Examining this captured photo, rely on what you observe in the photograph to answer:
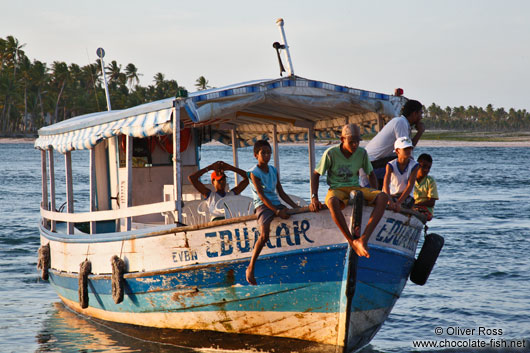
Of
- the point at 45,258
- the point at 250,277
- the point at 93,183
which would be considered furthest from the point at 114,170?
the point at 250,277

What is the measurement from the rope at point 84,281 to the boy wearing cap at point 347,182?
13.0 feet

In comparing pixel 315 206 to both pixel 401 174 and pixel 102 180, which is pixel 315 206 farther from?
pixel 102 180

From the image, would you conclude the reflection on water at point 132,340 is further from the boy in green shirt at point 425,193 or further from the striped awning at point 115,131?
the striped awning at point 115,131

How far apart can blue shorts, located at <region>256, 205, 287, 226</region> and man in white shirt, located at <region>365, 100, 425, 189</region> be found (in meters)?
1.50

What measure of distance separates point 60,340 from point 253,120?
4481 millimetres

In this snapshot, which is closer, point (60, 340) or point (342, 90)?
point (342, 90)

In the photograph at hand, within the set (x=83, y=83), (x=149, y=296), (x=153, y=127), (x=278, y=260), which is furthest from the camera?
(x=83, y=83)

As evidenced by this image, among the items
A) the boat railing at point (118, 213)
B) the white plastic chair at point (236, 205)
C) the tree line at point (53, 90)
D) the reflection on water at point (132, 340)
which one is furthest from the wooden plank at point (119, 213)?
the tree line at point (53, 90)

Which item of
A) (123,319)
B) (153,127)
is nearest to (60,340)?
(123,319)

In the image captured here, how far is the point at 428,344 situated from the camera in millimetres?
10117

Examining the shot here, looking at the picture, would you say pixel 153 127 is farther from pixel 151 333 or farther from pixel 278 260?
pixel 151 333

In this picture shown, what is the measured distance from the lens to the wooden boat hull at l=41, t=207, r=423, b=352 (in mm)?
7582

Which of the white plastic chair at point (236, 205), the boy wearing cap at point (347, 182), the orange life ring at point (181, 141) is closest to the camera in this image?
the boy wearing cap at point (347, 182)

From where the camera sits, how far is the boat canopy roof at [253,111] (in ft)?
26.2
